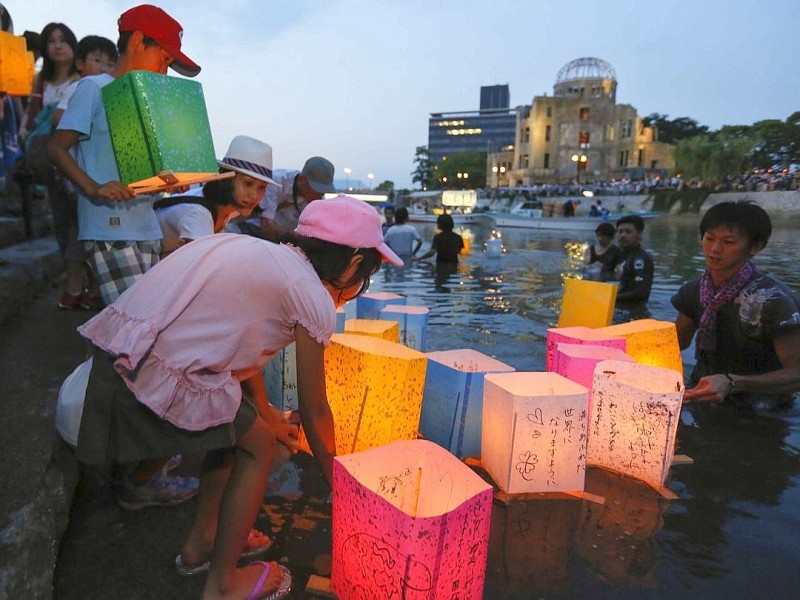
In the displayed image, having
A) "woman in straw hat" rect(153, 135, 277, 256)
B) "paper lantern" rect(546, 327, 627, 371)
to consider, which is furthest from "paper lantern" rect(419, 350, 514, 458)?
"woman in straw hat" rect(153, 135, 277, 256)

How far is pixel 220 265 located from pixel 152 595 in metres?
1.12

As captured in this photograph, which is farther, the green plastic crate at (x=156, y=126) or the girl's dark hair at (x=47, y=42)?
the girl's dark hair at (x=47, y=42)

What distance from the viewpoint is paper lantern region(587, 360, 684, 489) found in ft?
8.70

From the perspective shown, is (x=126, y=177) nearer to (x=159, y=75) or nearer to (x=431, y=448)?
(x=159, y=75)

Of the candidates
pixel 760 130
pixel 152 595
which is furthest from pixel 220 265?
pixel 760 130

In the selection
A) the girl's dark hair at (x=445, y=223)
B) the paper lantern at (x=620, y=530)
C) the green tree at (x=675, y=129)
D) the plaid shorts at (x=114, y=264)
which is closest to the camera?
the paper lantern at (x=620, y=530)

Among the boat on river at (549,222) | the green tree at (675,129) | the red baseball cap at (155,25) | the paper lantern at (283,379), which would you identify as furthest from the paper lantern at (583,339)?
the green tree at (675,129)

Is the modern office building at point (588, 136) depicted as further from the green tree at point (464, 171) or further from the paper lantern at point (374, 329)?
the paper lantern at point (374, 329)

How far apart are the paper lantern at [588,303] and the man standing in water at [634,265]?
218 cm

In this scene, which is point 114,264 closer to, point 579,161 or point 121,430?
point 121,430

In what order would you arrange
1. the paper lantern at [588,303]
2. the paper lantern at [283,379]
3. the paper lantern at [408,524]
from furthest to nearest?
the paper lantern at [588,303]
the paper lantern at [283,379]
the paper lantern at [408,524]

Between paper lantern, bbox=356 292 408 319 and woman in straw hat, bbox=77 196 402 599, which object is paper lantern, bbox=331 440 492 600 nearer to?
woman in straw hat, bbox=77 196 402 599

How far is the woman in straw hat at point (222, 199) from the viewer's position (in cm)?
300

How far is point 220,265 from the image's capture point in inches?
65.9
